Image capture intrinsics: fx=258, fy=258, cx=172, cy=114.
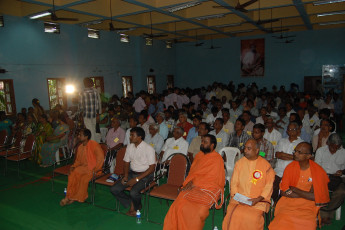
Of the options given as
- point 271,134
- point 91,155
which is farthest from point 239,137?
point 91,155

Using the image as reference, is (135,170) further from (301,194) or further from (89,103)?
(301,194)

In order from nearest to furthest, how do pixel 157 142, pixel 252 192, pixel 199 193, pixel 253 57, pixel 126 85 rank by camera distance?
pixel 252 192, pixel 199 193, pixel 157 142, pixel 126 85, pixel 253 57

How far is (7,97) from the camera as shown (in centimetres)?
948

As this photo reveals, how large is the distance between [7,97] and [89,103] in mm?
5767

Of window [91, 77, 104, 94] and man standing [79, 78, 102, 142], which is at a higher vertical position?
window [91, 77, 104, 94]

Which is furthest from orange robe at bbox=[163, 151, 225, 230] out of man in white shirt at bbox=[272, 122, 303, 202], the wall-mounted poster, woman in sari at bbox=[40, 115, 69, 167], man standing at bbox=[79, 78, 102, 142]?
the wall-mounted poster

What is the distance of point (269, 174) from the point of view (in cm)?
307

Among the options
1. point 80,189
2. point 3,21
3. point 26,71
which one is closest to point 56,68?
point 26,71

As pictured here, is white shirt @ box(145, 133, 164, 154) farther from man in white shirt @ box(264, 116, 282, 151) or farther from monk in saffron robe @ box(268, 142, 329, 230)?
monk in saffron robe @ box(268, 142, 329, 230)

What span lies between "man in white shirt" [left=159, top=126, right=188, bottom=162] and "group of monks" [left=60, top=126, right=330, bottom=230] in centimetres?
123

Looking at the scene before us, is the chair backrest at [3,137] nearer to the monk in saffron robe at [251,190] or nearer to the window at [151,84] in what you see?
the monk in saffron robe at [251,190]

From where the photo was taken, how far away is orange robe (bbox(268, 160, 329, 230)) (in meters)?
2.80

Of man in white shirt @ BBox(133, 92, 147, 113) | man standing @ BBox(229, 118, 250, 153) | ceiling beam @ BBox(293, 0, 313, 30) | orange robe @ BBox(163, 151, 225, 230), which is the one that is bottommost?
orange robe @ BBox(163, 151, 225, 230)

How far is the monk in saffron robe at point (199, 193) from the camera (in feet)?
10.3
